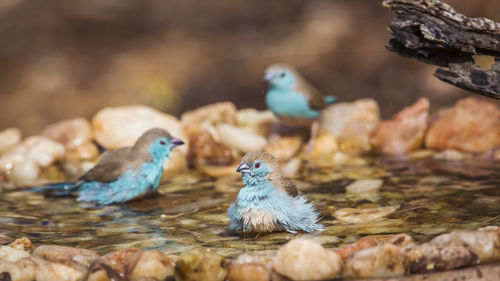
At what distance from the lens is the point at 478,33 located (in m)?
3.53

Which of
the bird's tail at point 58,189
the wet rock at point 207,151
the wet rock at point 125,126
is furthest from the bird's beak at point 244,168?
the wet rock at point 125,126

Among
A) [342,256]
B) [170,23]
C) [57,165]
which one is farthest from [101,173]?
[170,23]

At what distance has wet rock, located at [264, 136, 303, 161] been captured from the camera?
6.47 m

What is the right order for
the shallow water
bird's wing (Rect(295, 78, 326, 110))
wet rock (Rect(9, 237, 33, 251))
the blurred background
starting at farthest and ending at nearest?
the blurred background, bird's wing (Rect(295, 78, 326, 110)), the shallow water, wet rock (Rect(9, 237, 33, 251))

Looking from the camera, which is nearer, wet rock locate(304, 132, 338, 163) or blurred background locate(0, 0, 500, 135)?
wet rock locate(304, 132, 338, 163)

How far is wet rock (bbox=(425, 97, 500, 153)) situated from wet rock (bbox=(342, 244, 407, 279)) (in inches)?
132

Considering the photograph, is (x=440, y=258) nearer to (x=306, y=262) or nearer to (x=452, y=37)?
(x=306, y=262)

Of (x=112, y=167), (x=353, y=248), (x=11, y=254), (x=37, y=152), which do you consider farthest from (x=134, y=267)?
(x=37, y=152)

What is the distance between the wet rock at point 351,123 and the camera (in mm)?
6543

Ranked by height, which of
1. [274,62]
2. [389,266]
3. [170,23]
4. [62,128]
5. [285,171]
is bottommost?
[389,266]

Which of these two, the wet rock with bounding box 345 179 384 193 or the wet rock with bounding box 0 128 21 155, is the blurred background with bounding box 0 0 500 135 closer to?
the wet rock with bounding box 0 128 21 155

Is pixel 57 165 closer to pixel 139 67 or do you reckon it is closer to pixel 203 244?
pixel 203 244

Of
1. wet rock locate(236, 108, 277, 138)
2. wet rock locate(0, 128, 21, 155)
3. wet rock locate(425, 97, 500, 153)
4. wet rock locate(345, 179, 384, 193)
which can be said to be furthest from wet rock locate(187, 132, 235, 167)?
wet rock locate(425, 97, 500, 153)

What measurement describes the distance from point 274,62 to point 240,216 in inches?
296
